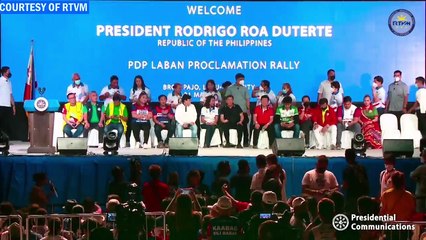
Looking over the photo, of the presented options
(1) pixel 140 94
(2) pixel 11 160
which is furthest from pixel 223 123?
(2) pixel 11 160

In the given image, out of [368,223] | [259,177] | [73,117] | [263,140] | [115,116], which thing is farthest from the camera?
[263,140]

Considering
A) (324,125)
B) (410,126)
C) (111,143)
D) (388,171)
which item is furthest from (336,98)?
(388,171)

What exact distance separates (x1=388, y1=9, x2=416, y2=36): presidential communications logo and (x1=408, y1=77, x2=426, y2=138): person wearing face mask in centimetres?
160

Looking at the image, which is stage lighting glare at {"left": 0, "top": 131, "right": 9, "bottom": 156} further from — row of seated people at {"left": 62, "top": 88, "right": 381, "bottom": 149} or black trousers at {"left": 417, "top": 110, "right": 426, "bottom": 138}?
black trousers at {"left": 417, "top": 110, "right": 426, "bottom": 138}

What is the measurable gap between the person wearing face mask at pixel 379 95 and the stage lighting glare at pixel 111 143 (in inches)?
213

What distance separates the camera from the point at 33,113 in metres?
14.5

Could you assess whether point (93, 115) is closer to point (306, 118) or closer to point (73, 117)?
point (73, 117)

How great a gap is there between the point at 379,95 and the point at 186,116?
148 inches

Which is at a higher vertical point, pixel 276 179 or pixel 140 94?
pixel 140 94

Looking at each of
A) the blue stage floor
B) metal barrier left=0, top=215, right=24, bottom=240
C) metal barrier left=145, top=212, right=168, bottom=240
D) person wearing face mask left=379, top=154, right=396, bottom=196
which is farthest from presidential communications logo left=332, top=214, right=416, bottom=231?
the blue stage floor

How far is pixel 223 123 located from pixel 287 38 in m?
2.67

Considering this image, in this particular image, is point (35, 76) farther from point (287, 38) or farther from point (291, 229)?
point (291, 229)

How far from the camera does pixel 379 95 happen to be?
56.3 feet

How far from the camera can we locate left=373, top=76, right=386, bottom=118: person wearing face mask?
56.1ft
